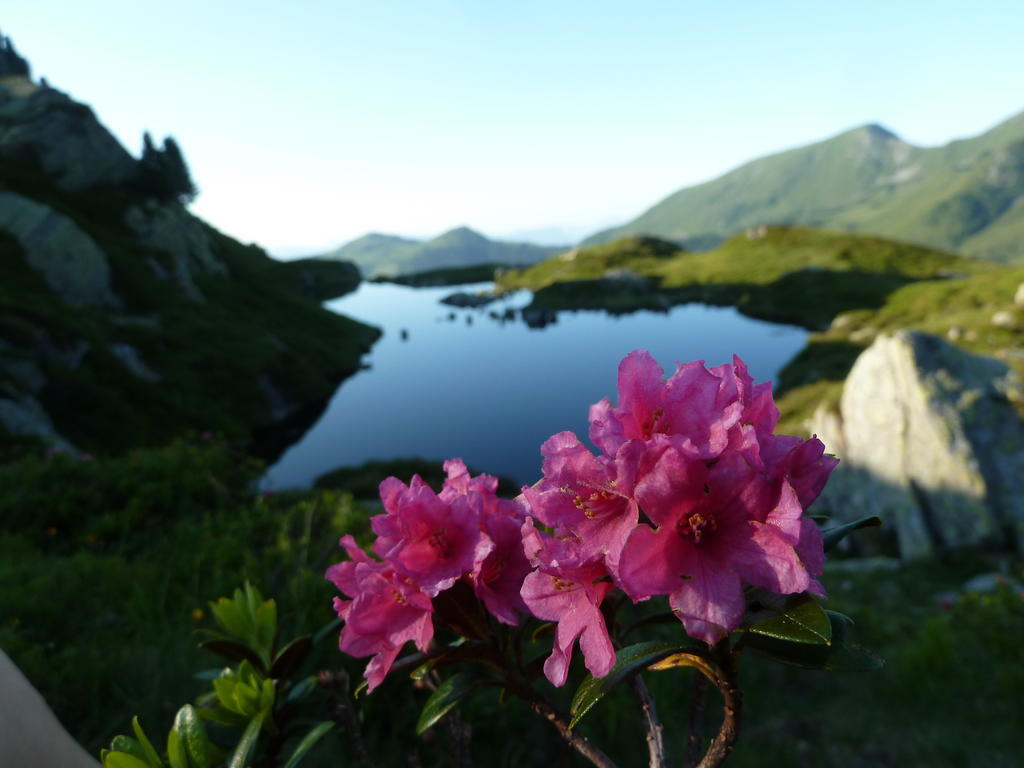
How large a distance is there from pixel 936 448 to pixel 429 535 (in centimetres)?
1530

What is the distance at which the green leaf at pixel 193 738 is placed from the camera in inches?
65.5

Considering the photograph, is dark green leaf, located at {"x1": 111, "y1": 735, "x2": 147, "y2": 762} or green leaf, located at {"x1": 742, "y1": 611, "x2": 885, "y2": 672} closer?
green leaf, located at {"x1": 742, "y1": 611, "x2": 885, "y2": 672}

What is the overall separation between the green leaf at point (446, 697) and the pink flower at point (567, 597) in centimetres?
51

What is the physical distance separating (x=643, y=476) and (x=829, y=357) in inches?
1714

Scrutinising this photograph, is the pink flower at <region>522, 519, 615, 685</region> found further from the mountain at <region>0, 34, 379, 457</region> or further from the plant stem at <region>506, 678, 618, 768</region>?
the mountain at <region>0, 34, 379, 457</region>

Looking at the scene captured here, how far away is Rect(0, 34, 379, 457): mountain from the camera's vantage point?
73.2 feet

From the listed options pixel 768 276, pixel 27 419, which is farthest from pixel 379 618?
pixel 768 276

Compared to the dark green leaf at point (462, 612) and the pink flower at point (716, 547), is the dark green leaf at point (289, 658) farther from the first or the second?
the pink flower at point (716, 547)

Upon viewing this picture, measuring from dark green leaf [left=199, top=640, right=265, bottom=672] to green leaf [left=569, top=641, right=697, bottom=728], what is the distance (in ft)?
5.25

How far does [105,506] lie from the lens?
7227 millimetres

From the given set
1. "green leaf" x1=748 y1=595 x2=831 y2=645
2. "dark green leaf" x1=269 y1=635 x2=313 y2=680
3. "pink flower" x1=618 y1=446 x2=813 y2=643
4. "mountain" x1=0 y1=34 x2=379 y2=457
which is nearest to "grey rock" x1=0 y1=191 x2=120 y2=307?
"mountain" x1=0 y1=34 x2=379 y2=457

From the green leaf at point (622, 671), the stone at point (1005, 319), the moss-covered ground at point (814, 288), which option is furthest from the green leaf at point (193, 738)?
the stone at point (1005, 319)

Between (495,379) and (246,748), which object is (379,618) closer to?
(246,748)

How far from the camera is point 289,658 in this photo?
228 centimetres
